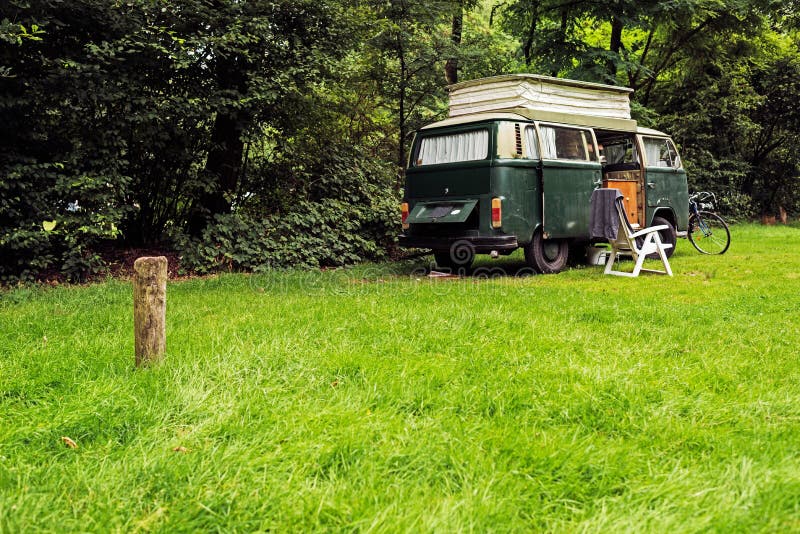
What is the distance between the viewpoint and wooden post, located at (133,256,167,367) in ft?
11.3

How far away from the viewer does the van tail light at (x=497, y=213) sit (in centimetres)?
802

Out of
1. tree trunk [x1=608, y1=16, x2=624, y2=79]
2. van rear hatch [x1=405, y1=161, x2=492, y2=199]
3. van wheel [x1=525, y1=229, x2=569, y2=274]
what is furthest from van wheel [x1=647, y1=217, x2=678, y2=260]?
tree trunk [x1=608, y1=16, x2=624, y2=79]

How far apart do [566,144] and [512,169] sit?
148 cm

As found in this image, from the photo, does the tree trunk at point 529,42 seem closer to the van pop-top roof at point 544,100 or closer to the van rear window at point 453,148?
the van pop-top roof at point 544,100

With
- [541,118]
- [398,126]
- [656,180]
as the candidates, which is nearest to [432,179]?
[541,118]

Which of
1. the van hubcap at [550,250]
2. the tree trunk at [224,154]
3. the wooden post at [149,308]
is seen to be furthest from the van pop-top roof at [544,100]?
the wooden post at [149,308]

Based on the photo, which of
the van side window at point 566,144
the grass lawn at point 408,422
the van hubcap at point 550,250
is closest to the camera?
the grass lawn at point 408,422

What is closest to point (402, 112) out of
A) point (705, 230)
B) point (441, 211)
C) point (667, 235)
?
point (441, 211)

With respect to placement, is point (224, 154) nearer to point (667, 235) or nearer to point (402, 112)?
point (402, 112)

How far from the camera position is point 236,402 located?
300 cm

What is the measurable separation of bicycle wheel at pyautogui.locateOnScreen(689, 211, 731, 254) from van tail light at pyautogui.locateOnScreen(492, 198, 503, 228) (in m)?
5.87

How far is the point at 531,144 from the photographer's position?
8.53 m

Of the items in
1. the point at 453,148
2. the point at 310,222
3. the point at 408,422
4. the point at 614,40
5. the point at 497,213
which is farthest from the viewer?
the point at 614,40

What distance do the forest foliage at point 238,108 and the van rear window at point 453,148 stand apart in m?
2.88
